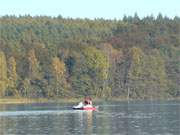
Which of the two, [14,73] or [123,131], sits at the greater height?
[14,73]

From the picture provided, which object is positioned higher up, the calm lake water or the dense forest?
the dense forest

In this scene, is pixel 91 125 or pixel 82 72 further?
pixel 82 72

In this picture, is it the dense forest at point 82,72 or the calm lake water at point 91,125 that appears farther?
the dense forest at point 82,72

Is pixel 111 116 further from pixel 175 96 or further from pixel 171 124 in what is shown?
pixel 175 96

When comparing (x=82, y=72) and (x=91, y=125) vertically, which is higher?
(x=82, y=72)

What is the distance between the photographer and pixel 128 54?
191375 millimetres

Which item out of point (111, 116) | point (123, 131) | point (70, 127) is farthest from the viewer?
point (111, 116)

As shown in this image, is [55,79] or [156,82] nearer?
[55,79]

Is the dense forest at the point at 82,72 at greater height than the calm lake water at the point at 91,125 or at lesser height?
greater

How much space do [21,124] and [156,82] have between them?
342 feet

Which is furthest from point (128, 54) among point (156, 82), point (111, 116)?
point (111, 116)

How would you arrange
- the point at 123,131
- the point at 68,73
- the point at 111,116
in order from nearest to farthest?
the point at 123,131 → the point at 111,116 → the point at 68,73

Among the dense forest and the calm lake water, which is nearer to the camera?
the calm lake water

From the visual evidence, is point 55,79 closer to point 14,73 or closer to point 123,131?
point 14,73
